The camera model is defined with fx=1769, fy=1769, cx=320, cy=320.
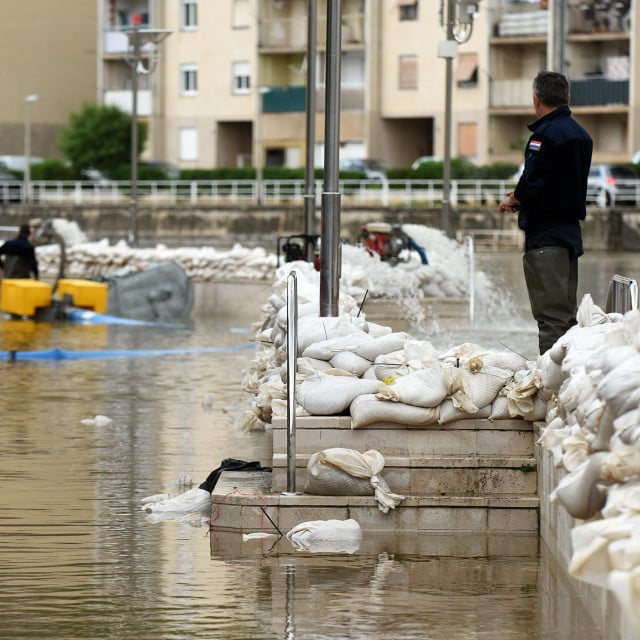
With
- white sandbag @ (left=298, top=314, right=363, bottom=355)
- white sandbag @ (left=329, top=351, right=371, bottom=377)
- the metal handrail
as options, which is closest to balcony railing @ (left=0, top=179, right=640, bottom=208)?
white sandbag @ (left=298, top=314, right=363, bottom=355)

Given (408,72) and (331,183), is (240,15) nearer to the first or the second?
(408,72)

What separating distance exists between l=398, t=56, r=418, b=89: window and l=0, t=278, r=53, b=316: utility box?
42.6 m

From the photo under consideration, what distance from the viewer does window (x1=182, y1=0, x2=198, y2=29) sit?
242 feet

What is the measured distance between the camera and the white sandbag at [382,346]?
9602 millimetres

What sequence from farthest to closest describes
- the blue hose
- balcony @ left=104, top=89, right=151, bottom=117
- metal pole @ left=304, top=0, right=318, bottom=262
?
1. balcony @ left=104, top=89, right=151, bottom=117
2. the blue hose
3. metal pole @ left=304, top=0, right=318, bottom=262

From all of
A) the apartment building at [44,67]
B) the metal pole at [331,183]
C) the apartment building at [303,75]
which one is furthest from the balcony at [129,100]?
the metal pole at [331,183]

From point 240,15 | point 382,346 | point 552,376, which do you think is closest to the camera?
point 552,376

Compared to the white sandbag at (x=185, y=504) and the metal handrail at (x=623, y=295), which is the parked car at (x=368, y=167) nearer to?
the metal handrail at (x=623, y=295)

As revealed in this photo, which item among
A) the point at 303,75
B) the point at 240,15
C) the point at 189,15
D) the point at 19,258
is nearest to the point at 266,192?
the point at 303,75

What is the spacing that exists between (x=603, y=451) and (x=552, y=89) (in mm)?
3569

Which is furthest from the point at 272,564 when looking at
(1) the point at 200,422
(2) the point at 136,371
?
(2) the point at 136,371

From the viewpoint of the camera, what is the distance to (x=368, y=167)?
2542 inches

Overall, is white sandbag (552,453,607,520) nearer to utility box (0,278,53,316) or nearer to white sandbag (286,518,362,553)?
white sandbag (286,518,362,553)

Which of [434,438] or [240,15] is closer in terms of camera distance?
[434,438]
